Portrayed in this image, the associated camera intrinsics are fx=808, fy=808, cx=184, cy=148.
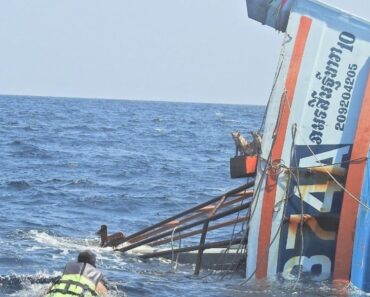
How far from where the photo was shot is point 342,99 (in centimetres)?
1023

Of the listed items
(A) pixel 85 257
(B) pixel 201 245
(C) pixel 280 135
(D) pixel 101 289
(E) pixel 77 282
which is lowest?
(D) pixel 101 289

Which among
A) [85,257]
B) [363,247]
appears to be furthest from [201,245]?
[85,257]

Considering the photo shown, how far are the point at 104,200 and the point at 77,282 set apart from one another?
36.4ft

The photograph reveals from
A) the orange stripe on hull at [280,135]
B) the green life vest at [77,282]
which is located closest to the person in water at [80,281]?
the green life vest at [77,282]

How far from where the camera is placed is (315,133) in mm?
10273

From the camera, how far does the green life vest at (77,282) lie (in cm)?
852

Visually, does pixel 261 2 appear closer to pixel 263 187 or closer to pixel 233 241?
pixel 263 187

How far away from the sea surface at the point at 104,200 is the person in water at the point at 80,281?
152 centimetres

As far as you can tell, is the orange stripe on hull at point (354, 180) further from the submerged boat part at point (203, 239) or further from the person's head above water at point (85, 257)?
the person's head above water at point (85, 257)

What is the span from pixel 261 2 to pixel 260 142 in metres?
1.85

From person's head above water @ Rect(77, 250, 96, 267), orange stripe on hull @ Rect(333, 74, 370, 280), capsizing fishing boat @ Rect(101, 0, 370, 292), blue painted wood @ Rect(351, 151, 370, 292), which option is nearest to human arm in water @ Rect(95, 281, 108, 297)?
person's head above water @ Rect(77, 250, 96, 267)

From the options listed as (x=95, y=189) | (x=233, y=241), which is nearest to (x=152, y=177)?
(x=95, y=189)

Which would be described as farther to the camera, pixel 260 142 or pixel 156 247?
pixel 156 247

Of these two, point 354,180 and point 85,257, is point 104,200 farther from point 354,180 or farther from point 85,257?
point 85,257
